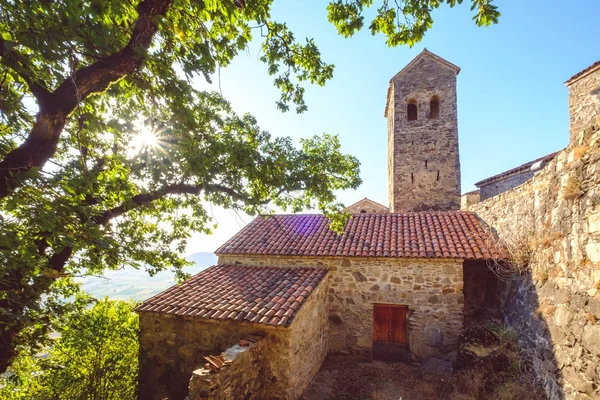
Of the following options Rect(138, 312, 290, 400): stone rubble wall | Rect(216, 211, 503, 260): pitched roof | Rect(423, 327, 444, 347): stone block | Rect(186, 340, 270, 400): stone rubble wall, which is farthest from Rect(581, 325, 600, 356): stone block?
Rect(186, 340, 270, 400): stone rubble wall

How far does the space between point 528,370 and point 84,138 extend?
30.1 feet

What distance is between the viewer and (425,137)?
13.6 meters

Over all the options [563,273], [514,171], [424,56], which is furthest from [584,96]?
[563,273]

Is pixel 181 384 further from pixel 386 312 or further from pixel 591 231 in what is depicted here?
pixel 591 231

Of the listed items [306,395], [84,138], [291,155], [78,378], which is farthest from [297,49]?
[78,378]

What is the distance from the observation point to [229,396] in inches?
183

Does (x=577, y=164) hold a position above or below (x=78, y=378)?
above

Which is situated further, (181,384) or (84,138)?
(181,384)

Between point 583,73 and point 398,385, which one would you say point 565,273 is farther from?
point 583,73

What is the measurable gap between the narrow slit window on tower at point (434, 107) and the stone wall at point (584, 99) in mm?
4884

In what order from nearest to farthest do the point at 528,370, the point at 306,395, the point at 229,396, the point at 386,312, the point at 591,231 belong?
the point at 591,231, the point at 229,396, the point at 528,370, the point at 306,395, the point at 386,312

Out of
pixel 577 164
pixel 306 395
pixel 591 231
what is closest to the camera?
pixel 591 231

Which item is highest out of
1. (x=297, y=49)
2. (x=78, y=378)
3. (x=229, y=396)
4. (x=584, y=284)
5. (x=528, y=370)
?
(x=297, y=49)

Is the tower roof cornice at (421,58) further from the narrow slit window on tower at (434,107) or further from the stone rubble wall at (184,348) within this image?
Answer: the stone rubble wall at (184,348)
